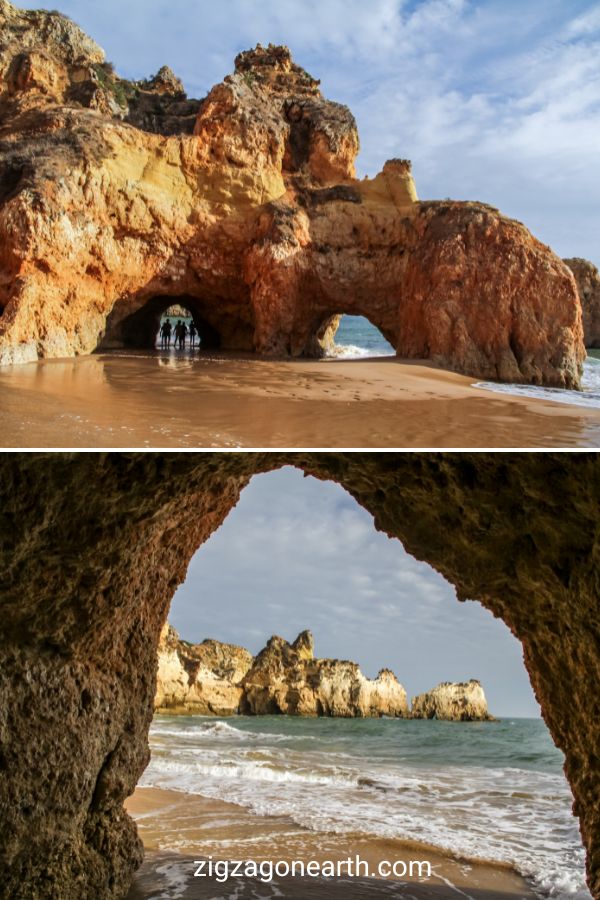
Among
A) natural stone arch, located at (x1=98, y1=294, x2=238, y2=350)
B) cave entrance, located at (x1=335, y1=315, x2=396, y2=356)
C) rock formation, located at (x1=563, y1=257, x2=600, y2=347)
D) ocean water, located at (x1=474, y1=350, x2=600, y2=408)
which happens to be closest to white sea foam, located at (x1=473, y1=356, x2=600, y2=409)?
ocean water, located at (x1=474, y1=350, x2=600, y2=408)

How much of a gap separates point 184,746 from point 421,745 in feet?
28.8

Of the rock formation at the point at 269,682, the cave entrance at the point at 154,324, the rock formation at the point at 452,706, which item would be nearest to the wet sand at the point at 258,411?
the cave entrance at the point at 154,324

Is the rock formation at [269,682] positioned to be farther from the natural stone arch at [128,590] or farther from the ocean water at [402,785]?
the natural stone arch at [128,590]

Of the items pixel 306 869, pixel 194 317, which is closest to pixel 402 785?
pixel 306 869

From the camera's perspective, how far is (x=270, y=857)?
757 centimetres

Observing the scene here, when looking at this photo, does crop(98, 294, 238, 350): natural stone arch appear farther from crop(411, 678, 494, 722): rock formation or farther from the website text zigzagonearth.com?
crop(411, 678, 494, 722): rock formation

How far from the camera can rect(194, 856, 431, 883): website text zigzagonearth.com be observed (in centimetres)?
691

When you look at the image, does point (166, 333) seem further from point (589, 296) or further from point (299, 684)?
point (589, 296)

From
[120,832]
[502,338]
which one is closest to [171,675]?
[502,338]

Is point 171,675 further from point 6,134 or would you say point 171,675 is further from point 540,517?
point 540,517

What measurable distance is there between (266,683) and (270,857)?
92.8 feet

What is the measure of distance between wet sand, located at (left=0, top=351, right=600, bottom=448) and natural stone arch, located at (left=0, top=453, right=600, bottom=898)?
0.29 metres

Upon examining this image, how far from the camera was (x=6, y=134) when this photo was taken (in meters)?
14.0

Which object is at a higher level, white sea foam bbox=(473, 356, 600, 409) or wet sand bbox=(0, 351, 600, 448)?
white sea foam bbox=(473, 356, 600, 409)
